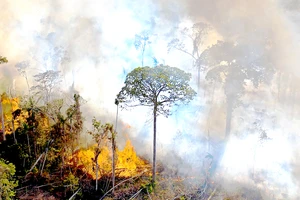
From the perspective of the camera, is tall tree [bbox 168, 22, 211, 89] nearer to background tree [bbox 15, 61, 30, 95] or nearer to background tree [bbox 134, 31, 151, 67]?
background tree [bbox 134, 31, 151, 67]

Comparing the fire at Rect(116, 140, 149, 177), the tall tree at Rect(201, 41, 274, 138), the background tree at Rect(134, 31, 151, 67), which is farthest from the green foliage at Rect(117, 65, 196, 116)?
the background tree at Rect(134, 31, 151, 67)

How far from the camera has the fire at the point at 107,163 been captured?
77.8ft

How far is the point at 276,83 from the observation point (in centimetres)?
5025

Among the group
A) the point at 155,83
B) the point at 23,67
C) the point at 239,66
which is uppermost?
the point at 23,67

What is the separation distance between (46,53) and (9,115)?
94.2ft

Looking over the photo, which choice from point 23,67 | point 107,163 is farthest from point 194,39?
A: point 23,67

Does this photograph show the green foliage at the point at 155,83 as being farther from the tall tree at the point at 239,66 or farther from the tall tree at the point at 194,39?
the tall tree at the point at 194,39

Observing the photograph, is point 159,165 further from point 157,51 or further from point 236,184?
point 157,51

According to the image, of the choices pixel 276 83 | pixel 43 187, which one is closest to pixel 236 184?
pixel 43 187

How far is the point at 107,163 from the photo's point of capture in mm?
25109

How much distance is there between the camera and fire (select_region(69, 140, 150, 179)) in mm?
23719

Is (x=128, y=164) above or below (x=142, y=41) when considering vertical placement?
below

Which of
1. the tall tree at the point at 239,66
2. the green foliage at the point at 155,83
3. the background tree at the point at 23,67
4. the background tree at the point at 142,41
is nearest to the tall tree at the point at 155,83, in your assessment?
the green foliage at the point at 155,83

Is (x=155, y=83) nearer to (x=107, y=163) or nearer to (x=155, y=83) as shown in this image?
(x=155, y=83)
